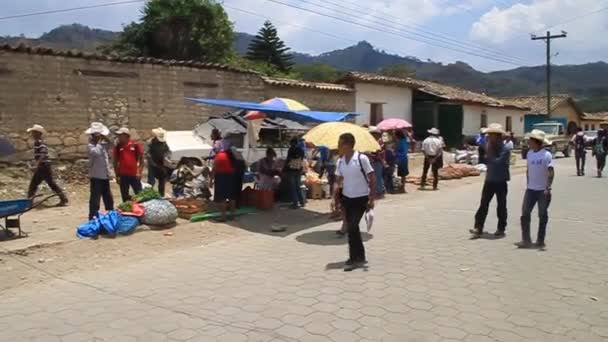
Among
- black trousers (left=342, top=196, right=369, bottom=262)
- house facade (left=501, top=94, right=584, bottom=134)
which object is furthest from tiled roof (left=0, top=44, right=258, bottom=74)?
house facade (left=501, top=94, right=584, bottom=134)

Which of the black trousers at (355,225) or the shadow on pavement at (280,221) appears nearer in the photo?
the black trousers at (355,225)

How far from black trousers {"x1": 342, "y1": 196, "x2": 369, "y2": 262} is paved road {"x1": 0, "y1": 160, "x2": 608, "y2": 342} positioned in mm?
284

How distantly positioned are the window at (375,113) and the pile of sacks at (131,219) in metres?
16.6

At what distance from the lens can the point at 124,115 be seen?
14.8m

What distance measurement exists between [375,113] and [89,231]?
1837cm

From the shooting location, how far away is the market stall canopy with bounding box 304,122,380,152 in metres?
9.23

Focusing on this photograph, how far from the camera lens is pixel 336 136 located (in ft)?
31.0

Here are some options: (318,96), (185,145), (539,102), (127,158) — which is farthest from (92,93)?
(539,102)

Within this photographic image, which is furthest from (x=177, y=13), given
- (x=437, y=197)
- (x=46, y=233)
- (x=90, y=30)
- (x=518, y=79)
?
(x=518, y=79)

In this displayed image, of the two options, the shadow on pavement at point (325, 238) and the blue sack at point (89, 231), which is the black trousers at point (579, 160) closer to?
the shadow on pavement at point (325, 238)

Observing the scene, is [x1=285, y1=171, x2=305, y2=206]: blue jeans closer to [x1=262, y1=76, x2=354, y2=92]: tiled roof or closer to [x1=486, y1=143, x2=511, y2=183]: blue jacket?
[x1=486, y1=143, x2=511, y2=183]: blue jacket

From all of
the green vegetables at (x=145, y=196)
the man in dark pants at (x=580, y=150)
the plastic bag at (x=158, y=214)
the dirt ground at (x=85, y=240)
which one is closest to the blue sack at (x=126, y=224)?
the dirt ground at (x=85, y=240)

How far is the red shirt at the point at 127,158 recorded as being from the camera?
9.70 meters

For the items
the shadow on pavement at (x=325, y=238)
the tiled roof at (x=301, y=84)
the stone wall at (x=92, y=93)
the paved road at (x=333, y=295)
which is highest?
the tiled roof at (x=301, y=84)
